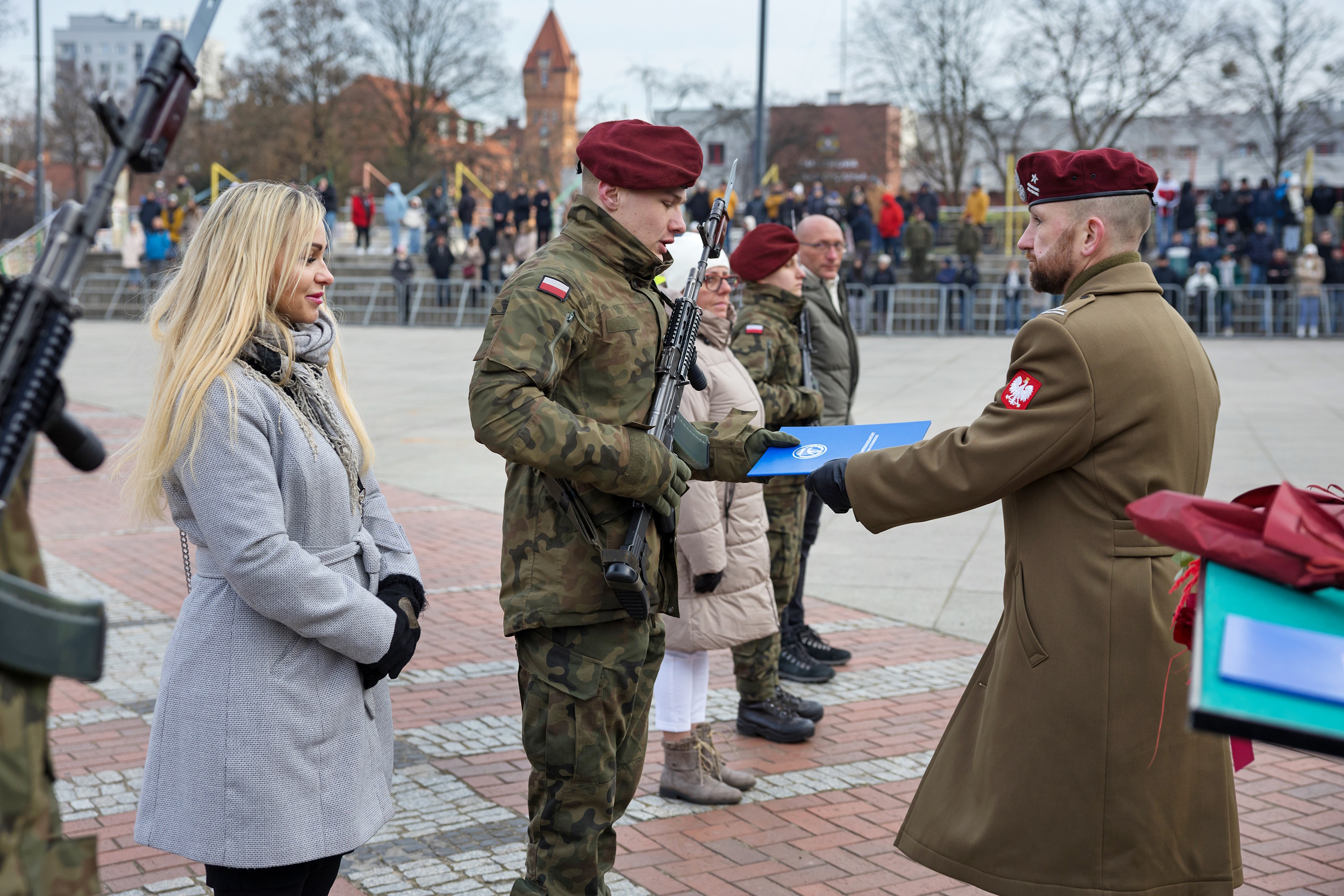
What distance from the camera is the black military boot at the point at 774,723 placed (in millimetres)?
5145

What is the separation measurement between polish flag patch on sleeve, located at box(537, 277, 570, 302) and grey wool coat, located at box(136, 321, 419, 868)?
64 cm

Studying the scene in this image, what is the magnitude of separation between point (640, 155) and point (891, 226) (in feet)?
76.4

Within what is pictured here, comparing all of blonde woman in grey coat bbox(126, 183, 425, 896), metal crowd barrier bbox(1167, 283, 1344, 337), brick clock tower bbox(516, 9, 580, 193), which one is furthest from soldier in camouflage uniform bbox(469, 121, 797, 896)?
brick clock tower bbox(516, 9, 580, 193)

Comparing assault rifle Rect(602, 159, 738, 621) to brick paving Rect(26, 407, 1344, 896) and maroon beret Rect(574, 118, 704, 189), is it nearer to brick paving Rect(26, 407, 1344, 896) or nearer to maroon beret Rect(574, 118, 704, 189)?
maroon beret Rect(574, 118, 704, 189)

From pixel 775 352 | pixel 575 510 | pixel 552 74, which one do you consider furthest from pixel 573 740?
pixel 552 74

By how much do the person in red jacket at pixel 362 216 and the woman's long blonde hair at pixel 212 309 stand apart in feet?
103

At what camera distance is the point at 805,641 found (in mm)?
6227

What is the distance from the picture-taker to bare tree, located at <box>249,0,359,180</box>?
51.5 meters

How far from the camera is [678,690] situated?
4598 millimetres

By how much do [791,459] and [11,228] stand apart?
45432 mm

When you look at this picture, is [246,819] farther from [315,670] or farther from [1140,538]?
[1140,538]

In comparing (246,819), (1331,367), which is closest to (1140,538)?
(246,819)

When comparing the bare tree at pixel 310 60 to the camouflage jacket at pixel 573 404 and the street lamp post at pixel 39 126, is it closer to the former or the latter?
the street lamp post at pixel 39 126

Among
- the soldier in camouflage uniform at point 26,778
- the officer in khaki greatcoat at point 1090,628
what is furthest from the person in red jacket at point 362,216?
the soldier in camouflage uniform at point 26,778
